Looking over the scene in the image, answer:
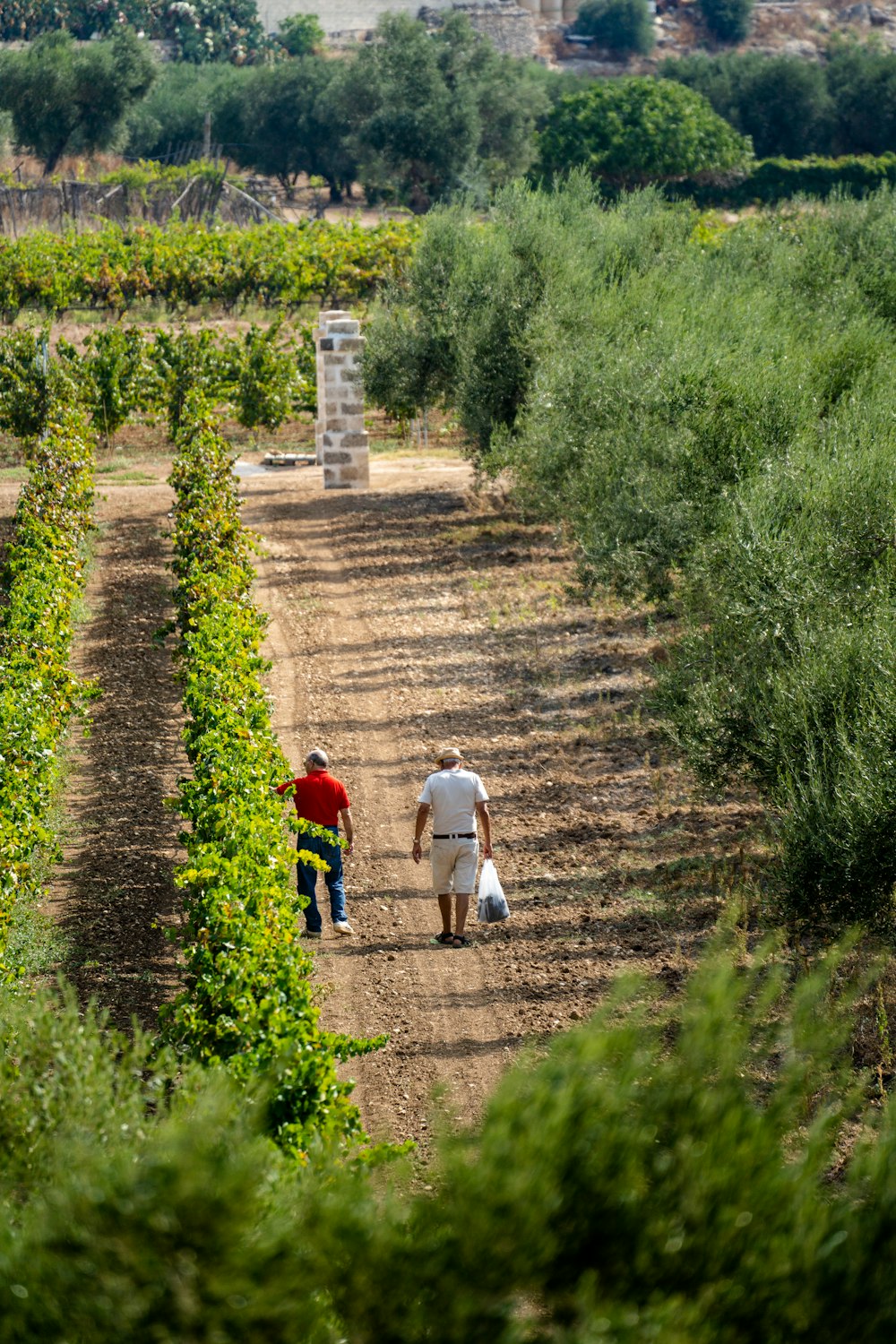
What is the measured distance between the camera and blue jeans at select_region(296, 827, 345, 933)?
11797mm

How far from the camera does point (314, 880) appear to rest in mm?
11859

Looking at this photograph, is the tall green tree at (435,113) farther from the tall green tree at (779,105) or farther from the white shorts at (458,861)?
the white shorts at (458,861)

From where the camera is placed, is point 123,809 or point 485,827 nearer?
point 485,827

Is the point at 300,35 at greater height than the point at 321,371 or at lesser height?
greater

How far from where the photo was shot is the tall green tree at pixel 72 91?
6359 centimetres

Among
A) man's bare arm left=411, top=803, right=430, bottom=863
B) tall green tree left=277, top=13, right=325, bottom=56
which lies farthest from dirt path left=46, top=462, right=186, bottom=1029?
tall green tree left=277, top=13, right=325, bottom=56

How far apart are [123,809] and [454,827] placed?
4124 millimetres

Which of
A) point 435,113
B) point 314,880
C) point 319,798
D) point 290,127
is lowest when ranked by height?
point 314,880

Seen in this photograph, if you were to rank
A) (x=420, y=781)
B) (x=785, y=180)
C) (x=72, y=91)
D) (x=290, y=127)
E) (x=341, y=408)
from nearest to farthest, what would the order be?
(x=420, y=781), (x=341, y=408), (x=72, y=91), (x=785, y=180), (x=290, y=127)

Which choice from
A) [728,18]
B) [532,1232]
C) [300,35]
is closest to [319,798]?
[532,1232]

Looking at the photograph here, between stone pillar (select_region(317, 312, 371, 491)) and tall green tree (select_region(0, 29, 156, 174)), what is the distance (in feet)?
133

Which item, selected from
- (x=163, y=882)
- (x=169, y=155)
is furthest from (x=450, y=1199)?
(x=169, y=155)

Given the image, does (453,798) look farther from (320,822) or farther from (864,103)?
(864,103)

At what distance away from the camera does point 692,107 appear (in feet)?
222
